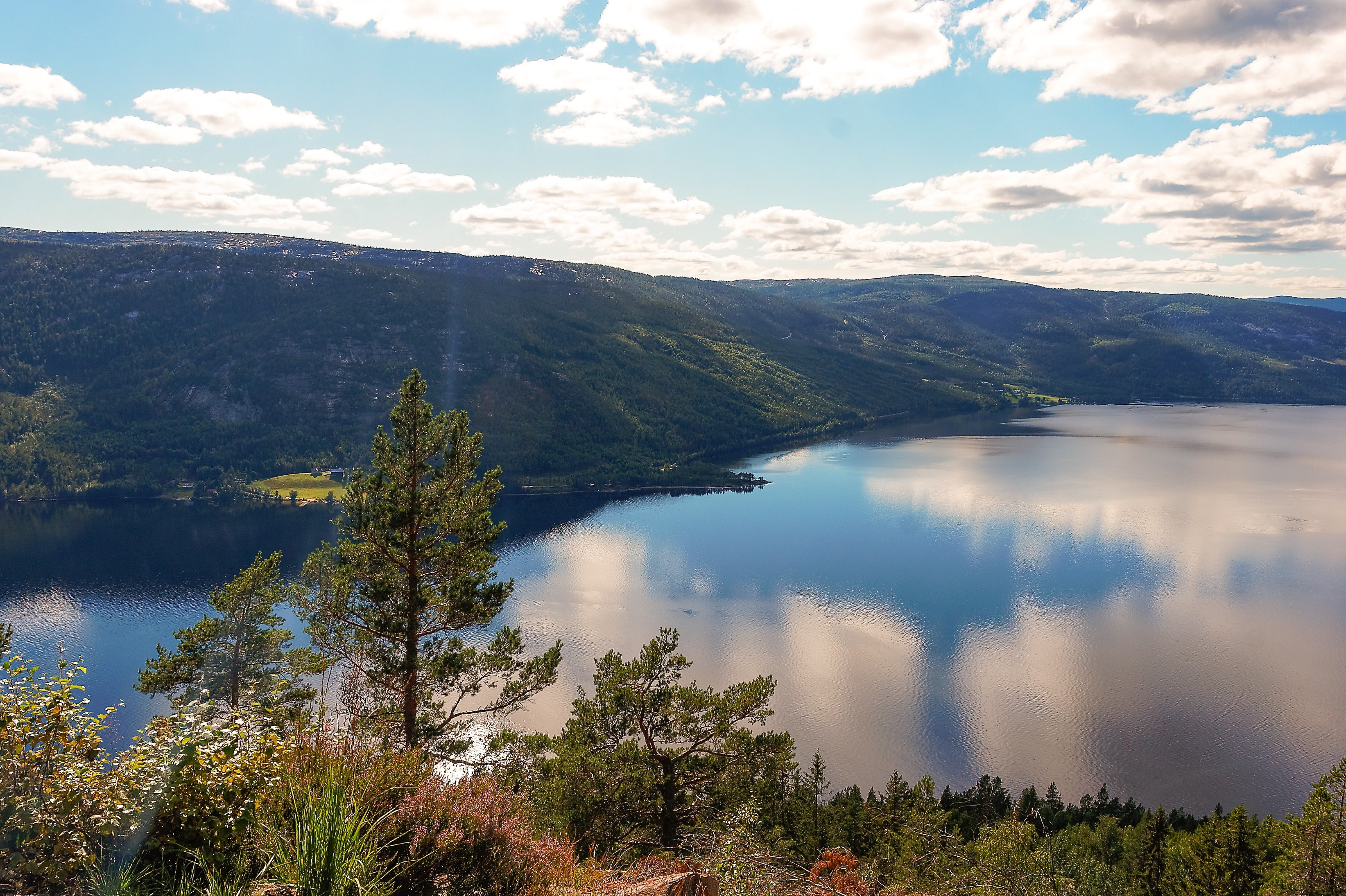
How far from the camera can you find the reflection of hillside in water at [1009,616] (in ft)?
152

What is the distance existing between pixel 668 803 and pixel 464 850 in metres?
13.4

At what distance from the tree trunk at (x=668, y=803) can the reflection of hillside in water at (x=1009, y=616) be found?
87.3ft

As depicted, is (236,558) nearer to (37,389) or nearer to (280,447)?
(280,447)

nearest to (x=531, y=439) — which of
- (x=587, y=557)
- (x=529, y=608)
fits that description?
(x=587, y=557)

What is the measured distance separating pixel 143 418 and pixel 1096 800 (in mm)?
166230

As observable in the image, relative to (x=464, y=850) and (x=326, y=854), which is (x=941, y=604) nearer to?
(x=464, y=850)

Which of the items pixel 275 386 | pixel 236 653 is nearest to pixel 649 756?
pixel 236 653

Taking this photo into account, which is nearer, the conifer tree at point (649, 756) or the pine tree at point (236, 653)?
the conifer tree at point (649, 756)

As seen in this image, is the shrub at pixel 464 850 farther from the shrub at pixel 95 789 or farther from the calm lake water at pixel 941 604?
the calm lake water at pixel 941 604

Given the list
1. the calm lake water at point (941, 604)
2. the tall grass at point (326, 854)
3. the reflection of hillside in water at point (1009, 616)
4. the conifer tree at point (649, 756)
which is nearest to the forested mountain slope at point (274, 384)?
the calm lake water at point (941, 604)

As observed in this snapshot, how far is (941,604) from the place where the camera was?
229 feet

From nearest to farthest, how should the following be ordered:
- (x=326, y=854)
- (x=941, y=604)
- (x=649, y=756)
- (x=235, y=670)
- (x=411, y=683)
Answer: (x=326, y=854) < (x=411, y=683) < (x=649, y=756) < (x=235, y=670) < (x=941, y=604)

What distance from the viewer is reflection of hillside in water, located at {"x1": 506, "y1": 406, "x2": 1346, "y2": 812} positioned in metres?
46.2

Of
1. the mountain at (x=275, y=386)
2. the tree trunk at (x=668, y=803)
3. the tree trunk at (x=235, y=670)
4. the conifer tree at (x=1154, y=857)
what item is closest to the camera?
the tree trunk at (x=668, y=803)
